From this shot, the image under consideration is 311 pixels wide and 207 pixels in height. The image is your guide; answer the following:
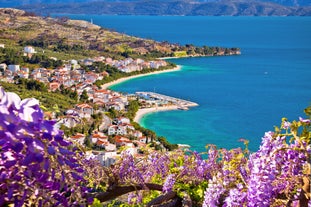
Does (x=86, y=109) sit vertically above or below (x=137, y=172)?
below

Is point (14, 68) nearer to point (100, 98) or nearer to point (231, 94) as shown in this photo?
point (100, 98)

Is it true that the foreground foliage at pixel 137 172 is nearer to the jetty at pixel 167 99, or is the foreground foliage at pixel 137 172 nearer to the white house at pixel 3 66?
the jetty at pixel 167 99

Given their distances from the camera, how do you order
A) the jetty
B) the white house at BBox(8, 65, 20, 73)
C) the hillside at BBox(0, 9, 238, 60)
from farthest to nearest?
the hillside at BBox(0, 9, 238, 60)
the white house at BBox(8, 65, 20, 73)
the jetty

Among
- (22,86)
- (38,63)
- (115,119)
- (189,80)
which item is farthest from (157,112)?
(38,63)

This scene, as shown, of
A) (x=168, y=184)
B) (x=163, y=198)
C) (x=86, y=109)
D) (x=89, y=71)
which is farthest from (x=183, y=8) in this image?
(x=163, y=198)

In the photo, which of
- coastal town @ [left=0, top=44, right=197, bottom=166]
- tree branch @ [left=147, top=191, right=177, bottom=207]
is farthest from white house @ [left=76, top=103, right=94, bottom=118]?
tree branch @ [left=147, top=191, right=177, bottom=207]

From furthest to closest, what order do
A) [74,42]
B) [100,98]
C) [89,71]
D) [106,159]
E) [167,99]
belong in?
[74,42], [89,71], [167,99], [100,98], [106,159]

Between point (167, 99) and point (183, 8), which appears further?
point (183, 8)

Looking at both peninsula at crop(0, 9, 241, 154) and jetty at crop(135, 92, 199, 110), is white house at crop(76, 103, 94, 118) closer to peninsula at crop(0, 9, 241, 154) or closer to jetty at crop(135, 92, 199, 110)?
peninsula at crop(0, 9, 241, 154)
